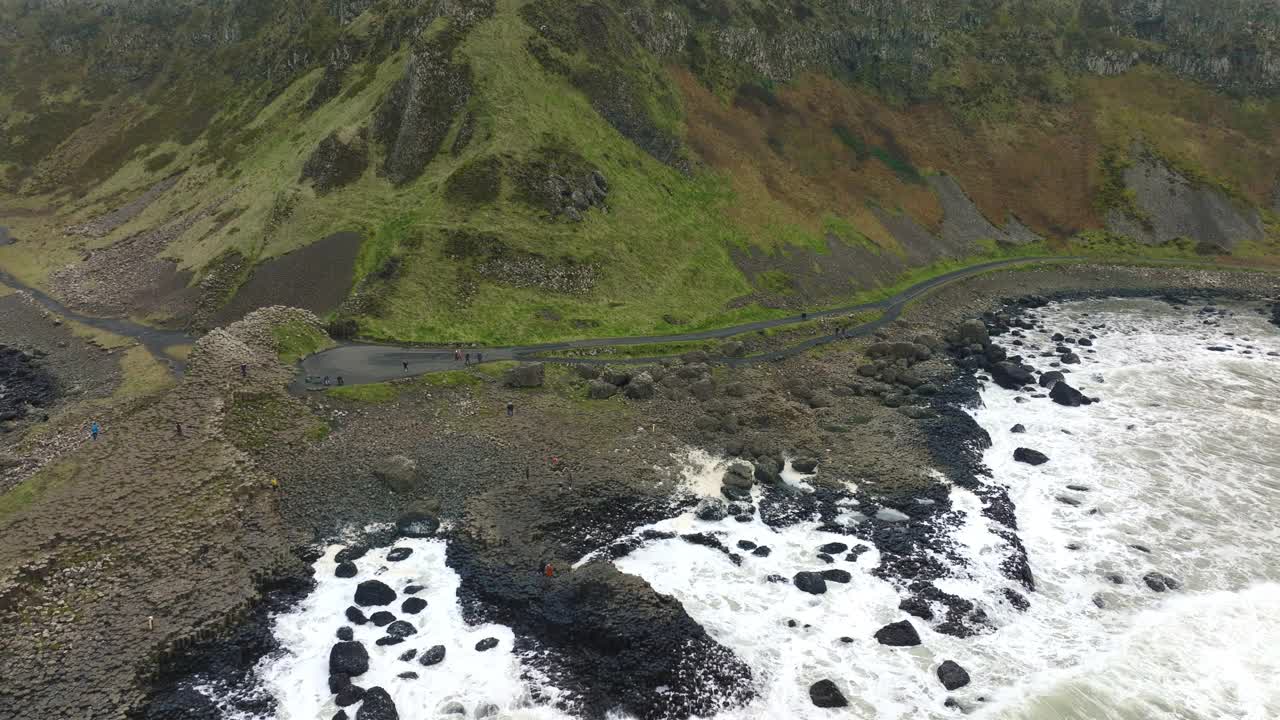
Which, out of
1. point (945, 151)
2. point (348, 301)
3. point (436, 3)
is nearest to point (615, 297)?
point (348, 301)

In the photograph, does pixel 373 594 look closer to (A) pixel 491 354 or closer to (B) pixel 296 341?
(A) pixel 491 354

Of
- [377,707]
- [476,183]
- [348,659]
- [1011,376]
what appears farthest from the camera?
[476,183]

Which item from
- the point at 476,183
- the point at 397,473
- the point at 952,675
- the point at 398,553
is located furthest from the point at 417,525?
the point at 476,183

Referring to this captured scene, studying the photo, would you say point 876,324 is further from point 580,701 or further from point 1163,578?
point 580,701

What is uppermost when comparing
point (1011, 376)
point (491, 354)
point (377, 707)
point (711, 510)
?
point (491, 354)

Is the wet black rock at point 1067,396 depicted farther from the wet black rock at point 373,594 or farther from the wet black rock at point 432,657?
the wet black rock at point 373,594

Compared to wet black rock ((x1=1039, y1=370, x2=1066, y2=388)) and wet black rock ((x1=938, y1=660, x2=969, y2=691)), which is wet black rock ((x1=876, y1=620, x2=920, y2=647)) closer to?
wet black rock ((x1=938, y1=660, x2=969, y2=691))

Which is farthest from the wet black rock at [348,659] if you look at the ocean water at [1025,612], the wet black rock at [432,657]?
the wet black rock at [432,657]
